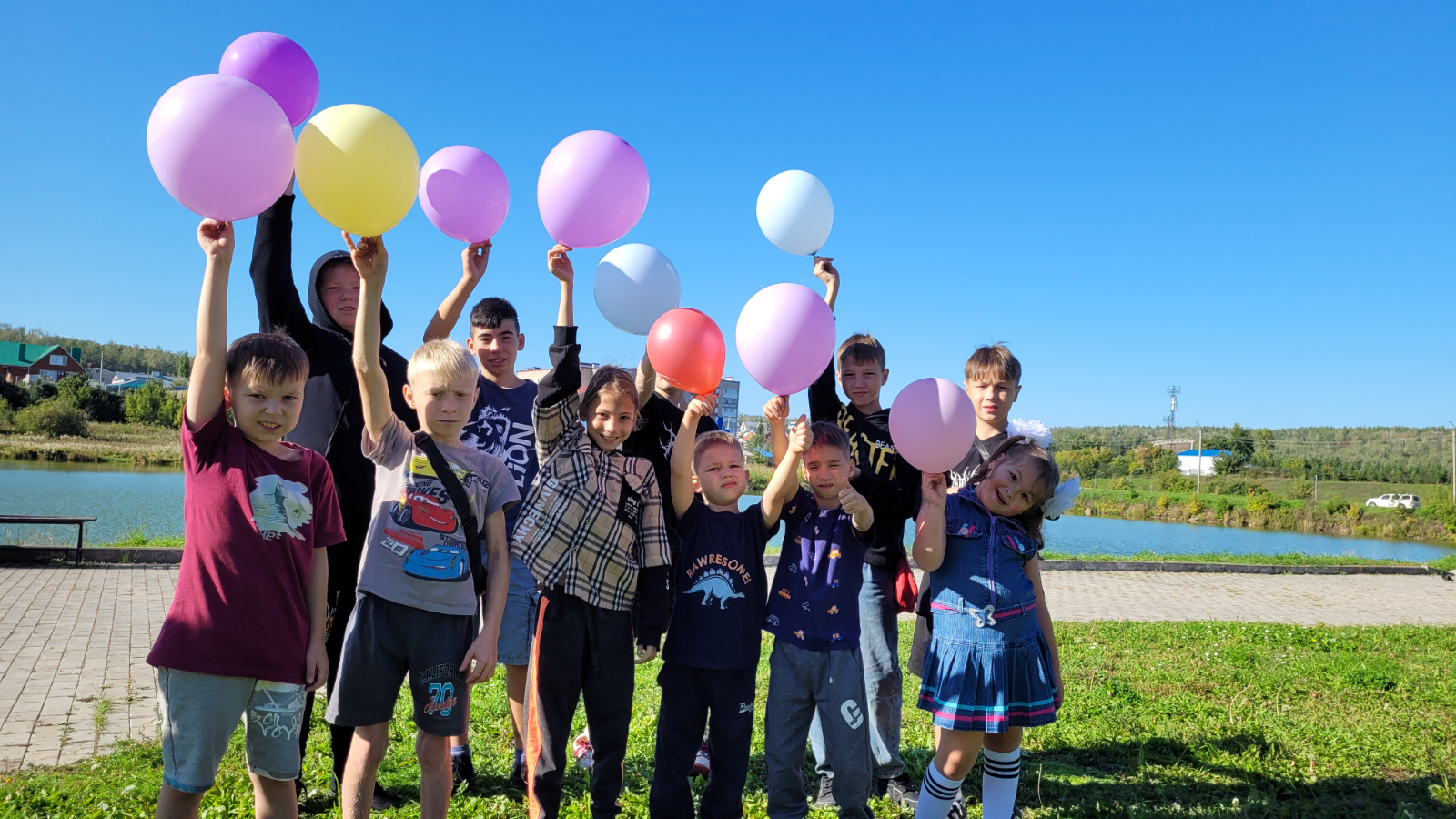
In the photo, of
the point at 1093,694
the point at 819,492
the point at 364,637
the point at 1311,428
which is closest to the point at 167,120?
the point at 364,637

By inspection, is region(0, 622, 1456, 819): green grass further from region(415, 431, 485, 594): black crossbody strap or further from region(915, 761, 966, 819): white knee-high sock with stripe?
region(415, 431, 485, 594): black crossbody strap

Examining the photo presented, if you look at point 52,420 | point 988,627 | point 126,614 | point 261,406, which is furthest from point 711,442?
point 52,420

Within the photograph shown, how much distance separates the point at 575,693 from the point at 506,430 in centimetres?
122

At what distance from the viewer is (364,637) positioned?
2322 millimetres

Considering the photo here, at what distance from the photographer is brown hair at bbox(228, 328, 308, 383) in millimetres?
2191

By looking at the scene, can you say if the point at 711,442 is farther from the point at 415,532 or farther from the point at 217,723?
the point at 217,723

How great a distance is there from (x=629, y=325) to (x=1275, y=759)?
3.69 metres

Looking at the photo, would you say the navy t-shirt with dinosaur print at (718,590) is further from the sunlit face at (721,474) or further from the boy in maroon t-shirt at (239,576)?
the boy in maroon t-shirt at (239,576)

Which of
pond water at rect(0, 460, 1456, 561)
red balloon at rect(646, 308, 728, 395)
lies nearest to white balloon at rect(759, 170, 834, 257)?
red balloon at rect(646, 308, 728, 395)

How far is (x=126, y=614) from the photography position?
7023 millimetres

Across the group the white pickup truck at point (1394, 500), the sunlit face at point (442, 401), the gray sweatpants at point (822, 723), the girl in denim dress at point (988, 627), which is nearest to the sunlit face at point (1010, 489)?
the girl in denim dress at point (988, 627)

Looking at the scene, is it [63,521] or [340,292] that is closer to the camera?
[340,292]

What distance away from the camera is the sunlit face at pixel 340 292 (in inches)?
115

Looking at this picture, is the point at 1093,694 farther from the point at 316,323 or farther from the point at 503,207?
the point at 316,323
